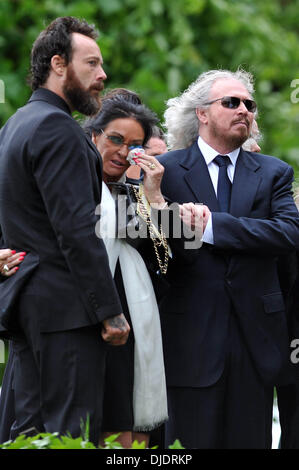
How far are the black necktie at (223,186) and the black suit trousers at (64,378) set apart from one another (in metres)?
1.08

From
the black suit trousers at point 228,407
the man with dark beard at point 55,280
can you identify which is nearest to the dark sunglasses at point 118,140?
the man with dark beard at point 55,280

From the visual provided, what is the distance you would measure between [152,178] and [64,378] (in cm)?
98

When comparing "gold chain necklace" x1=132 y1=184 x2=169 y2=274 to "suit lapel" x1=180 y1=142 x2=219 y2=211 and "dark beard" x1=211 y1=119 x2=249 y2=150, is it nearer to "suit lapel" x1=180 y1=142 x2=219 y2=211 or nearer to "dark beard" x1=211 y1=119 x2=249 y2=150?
"suit lapel" x1=180 y1=142 x2=219 y2=211

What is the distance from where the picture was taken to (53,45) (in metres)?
3.97

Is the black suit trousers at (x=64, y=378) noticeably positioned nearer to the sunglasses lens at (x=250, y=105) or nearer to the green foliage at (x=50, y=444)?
the green foliage at (x=50, y=444)

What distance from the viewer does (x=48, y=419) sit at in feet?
12.3

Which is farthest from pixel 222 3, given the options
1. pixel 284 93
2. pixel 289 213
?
pixel 289 213

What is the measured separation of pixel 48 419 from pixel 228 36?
8.80m

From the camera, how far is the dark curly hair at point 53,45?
13.0ft

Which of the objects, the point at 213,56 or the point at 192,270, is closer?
the point at 192,270

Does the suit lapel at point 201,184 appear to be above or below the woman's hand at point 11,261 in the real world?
above

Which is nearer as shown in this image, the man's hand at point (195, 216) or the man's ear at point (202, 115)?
the man's hand at point (195, 216)

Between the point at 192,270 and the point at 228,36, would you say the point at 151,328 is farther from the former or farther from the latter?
the point at 228,36
